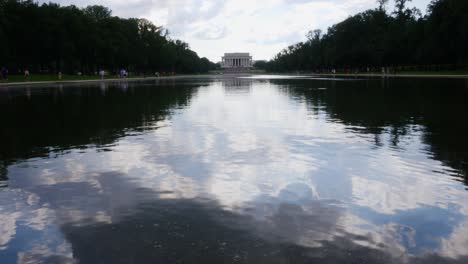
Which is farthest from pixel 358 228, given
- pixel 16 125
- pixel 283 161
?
pixel 16 125

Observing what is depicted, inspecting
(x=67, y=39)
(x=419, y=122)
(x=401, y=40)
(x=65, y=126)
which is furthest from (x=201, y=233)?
(x=401, y=40)

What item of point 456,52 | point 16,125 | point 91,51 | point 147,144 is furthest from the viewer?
point 91,51

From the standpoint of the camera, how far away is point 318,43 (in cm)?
16375

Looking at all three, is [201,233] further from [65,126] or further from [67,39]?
[67,39]

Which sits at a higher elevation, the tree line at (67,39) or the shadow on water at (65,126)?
the tree line at (67,39)

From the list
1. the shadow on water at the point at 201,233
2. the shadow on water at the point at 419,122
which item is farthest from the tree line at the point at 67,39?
the shadow on water at the point at 201,233

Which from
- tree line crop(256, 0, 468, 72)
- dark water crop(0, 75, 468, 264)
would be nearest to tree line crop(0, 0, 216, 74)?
tree line crop(256, 0, 468, 72)

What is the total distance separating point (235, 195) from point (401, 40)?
104521 millimetres

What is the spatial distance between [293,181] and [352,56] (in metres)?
120

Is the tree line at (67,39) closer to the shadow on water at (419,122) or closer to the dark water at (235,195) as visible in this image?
the shadow on water at (419,122)

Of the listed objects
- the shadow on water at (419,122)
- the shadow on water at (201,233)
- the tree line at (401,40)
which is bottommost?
the shadow on water at (201,233)

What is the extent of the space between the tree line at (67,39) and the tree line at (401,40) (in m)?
54.4

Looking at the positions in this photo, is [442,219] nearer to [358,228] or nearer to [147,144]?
[358,228]

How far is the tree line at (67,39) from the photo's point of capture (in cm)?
7962
